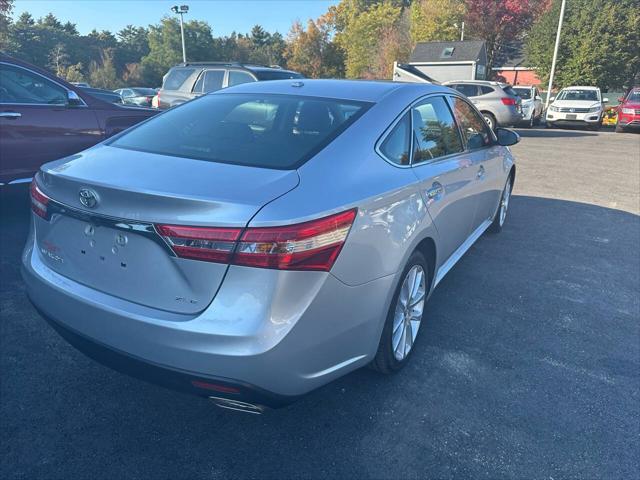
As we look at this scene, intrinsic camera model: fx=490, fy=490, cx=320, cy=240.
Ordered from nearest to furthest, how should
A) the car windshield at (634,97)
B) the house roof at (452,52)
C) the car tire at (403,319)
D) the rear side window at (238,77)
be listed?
the car tire at (403,319)
the rear side window at (238,77)
the car windshield at (634,97)
the house roof at (452,52)

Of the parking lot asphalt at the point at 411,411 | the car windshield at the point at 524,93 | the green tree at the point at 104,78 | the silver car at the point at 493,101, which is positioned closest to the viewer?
the parking lot asphalt at the point at 411,411

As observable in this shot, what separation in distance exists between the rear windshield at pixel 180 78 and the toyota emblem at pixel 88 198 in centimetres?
943

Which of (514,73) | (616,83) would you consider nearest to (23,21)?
(514,73)

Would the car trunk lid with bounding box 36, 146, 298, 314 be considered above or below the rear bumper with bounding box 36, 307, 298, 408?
above

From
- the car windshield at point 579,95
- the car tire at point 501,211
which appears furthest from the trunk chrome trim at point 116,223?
the car windshield at point 579,95

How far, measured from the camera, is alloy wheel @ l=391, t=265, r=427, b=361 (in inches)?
109

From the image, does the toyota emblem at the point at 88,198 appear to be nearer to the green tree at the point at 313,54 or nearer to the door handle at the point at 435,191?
the door handle at the point at 435,191

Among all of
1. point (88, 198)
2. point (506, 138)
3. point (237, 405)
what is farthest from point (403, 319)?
point (506, 138)

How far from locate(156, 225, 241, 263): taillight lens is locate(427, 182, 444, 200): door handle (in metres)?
1.42

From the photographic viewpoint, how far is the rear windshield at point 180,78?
1088 centimetres

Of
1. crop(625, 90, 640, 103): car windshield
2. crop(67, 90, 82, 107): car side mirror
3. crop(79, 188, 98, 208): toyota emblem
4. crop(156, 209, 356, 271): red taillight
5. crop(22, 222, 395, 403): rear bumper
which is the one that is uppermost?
crop(67, 90, 82, 107): car side mirror

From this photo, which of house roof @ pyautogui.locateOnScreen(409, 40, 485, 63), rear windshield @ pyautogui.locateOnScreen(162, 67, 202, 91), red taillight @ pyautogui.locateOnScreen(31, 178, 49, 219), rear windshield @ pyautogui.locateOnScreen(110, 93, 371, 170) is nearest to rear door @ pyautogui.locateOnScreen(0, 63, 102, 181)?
rear windshield @ pyautogui.locateOnScreen(110, 93, 371, 170)

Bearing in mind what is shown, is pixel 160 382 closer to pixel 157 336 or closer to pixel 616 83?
pixel 157 336

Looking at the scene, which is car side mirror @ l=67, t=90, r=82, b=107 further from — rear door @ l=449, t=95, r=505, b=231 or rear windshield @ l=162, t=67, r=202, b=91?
rear windshield @ l=162, t=67, r=202, b=91
